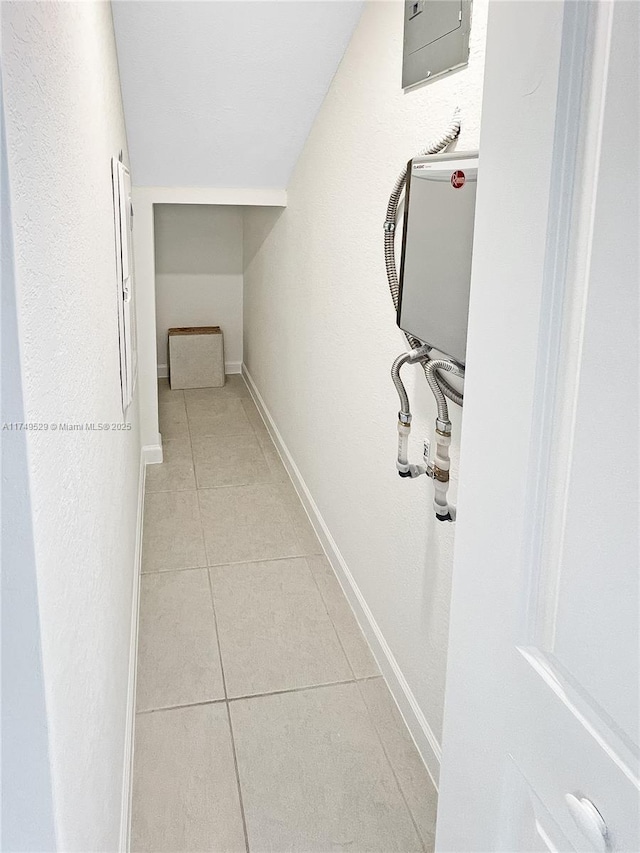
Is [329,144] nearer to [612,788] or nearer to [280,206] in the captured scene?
[280,206]

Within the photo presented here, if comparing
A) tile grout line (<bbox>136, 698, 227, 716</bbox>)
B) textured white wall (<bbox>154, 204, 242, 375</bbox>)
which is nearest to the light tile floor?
tile grout line (<bbox>136, 698, 227, 716</bbox>)

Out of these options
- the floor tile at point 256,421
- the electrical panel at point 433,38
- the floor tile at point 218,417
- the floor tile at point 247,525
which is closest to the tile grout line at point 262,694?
the floor tile at point 247,525

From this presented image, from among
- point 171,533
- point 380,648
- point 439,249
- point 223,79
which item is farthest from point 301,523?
point 439,249

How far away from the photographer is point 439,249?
4.54 ft

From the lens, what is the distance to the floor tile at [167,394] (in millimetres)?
4855

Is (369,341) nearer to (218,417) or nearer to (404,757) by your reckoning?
(404,757)

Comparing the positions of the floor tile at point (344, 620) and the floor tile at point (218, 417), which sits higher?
the floor tile at point (218, 417)

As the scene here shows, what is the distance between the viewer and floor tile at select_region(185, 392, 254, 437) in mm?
4230

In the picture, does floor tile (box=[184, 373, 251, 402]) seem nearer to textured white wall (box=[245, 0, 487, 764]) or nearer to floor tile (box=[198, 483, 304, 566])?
floor tile (box=[198, 483, 304, 566])

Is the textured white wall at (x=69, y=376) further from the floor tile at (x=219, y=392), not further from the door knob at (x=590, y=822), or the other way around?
the floor tile at (x=219, y=392)

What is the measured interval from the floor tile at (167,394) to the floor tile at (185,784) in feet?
10.2

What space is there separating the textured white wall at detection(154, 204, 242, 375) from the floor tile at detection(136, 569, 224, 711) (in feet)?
10.2

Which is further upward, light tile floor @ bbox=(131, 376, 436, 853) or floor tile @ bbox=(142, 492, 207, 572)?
floor tile @ bbox=(142, 492, 207, 572)

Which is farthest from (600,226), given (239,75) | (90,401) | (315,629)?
(239,75)
